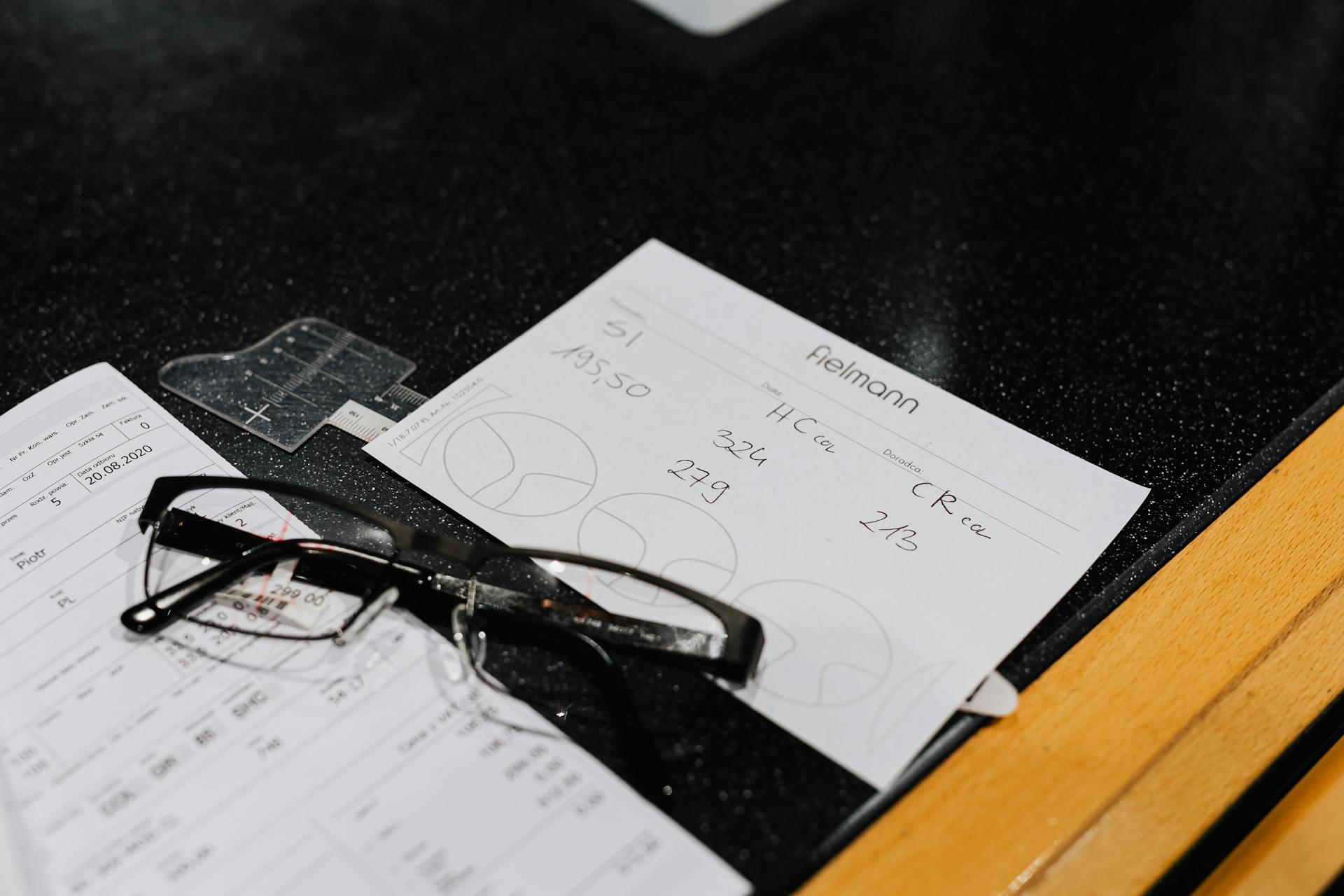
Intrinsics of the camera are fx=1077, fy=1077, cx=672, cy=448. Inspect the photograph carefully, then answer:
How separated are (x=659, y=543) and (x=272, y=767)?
0.63ft

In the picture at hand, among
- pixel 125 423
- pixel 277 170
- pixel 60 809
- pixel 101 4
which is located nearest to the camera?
pixel 60 809

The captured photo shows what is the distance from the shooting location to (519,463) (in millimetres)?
546

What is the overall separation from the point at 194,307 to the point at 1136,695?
0.56m

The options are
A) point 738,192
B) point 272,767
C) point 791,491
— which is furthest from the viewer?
point 738,192

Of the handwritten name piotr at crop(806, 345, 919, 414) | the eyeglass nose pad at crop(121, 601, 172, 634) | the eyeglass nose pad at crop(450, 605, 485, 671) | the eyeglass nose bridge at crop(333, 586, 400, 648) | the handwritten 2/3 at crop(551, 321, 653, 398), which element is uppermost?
the handwritten name piotr at crop(806, 345, 919, 414)

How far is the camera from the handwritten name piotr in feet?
1.91

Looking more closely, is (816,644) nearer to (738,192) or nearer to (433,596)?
(433,596)

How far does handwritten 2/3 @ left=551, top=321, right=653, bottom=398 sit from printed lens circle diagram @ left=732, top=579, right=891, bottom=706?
15 centimetres

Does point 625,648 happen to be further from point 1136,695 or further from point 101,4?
point 101,4

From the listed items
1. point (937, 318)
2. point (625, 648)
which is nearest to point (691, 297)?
point (937, 318)

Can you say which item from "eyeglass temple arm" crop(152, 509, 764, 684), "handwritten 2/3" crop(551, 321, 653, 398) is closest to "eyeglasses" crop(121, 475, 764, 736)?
"eyeglass temple arm" crop(152, 509, 764, 684)

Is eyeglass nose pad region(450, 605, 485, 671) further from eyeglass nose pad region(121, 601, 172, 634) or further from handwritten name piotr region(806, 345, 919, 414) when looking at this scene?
handwritten name piotr region(806, 345, 919, 414)

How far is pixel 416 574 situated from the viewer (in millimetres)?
485

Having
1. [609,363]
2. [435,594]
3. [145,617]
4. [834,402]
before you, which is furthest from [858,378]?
[145,617]
